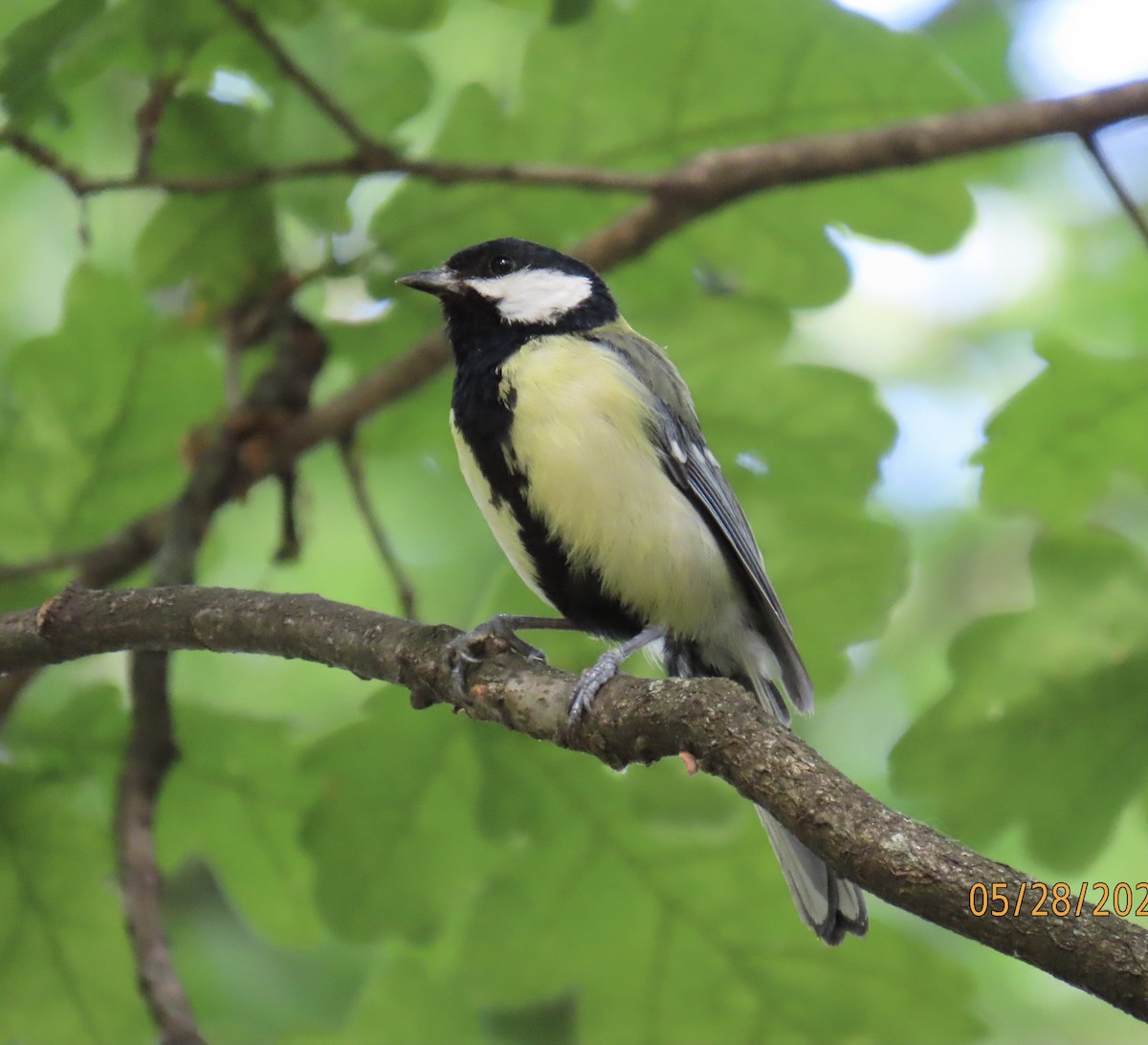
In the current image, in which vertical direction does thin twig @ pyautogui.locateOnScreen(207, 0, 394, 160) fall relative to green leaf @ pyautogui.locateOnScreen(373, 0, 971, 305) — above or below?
above

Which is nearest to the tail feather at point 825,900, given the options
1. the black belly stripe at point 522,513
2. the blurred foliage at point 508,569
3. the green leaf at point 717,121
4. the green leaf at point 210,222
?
the blurred foliage at point 508,569

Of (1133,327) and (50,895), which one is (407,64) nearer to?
(50,895)

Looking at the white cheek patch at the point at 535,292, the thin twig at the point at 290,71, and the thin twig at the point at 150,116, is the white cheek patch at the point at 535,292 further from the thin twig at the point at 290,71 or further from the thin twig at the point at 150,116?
the thin twig at the point at 150,116

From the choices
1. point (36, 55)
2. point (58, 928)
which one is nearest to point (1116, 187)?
point (36, 55)

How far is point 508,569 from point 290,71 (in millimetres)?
1134

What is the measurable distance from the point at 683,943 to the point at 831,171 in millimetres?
1644

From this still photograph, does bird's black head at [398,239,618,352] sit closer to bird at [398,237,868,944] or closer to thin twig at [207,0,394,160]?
bird at [398,237,868,944]

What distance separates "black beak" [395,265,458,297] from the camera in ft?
9.50

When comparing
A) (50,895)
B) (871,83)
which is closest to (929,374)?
(871,83)

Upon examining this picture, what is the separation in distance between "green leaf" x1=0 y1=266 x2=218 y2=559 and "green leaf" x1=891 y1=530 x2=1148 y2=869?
5.99 ft

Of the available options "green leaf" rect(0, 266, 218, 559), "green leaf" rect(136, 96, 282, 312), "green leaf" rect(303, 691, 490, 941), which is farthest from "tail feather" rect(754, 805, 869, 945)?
"green leaf" rect(136, 96, 282, 312)

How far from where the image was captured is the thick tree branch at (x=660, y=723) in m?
1.20

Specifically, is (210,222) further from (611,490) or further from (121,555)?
(611,490)

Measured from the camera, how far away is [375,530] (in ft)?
9.67
